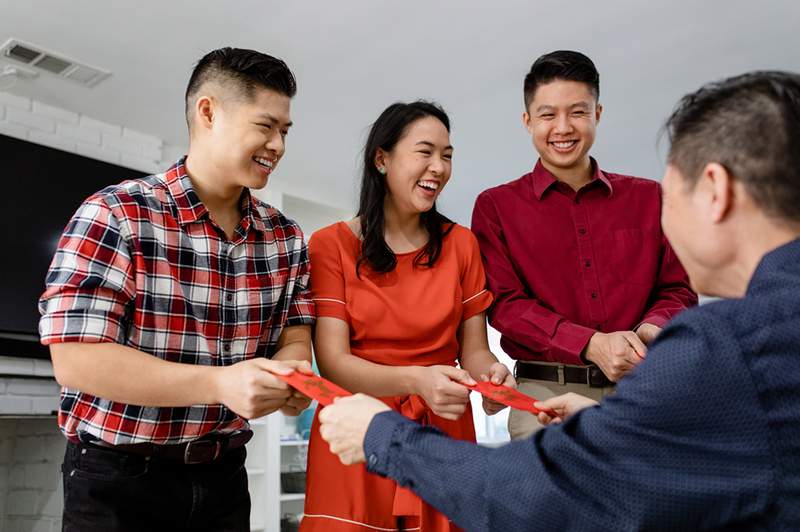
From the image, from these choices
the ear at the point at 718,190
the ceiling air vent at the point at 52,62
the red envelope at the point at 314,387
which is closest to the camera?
the ear at the point at 718,190

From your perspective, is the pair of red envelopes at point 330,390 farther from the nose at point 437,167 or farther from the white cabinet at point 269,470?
the white cabinet at point 269,470

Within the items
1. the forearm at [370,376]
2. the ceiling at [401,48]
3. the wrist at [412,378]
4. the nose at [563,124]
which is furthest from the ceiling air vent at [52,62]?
the wrist at [412,378]

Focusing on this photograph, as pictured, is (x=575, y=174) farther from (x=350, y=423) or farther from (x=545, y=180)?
(x=350, y=423)

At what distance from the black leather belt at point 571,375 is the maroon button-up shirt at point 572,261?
0.9 inches

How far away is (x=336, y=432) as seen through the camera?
3.40ft

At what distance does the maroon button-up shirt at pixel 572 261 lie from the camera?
1934 millimetres

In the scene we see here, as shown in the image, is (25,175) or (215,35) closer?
(215,35)

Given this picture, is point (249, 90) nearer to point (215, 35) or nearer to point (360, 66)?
point (215, 35)

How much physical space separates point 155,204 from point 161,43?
2552mm

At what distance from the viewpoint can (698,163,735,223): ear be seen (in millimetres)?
874

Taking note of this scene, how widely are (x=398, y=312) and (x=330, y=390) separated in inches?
24.6

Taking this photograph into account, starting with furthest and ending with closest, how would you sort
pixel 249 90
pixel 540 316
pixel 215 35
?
pixel 215 35
pixel 540 316
pixel 249 90

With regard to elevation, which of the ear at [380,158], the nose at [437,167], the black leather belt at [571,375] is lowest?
the black leather belt at [571,375]

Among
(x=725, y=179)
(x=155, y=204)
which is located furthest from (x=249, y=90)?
(x=725, y=179)
